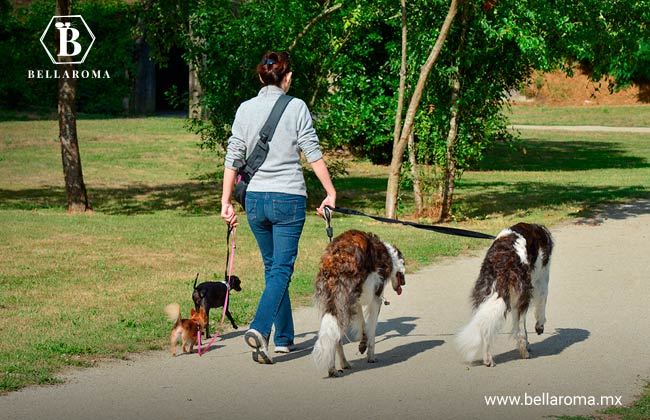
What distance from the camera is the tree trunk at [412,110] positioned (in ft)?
48.3

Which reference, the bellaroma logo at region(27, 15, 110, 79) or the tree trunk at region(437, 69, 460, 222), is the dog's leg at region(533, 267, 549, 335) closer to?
the tree trunk at region(437, 69, 460, 222)

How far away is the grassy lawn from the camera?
8.59m

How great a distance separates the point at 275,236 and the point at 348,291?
768mm

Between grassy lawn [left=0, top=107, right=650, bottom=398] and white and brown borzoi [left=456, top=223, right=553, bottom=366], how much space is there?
2.62 metres

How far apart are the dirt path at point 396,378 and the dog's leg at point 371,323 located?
101 mm

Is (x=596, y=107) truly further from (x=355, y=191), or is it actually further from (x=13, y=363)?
(x=13, y=363)

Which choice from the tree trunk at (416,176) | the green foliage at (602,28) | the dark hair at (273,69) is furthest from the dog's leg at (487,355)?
the tree trunk at (416,176)

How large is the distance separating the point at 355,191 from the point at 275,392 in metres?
14.9

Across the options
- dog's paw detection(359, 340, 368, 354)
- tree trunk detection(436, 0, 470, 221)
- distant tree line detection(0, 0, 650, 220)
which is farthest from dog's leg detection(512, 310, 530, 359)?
tree trunk detection(436, 0, 470, 221)

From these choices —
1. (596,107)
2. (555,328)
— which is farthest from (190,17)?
(596,107)

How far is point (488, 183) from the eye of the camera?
22875mm

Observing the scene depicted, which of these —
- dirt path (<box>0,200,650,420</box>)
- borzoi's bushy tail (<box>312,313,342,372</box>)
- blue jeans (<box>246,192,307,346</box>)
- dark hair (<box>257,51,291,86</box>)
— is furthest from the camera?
dark hair (<box>257,51,291,86</box>)

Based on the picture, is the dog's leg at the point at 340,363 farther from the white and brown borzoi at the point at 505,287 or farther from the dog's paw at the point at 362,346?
the white and brown borzoi at the point at 505,287

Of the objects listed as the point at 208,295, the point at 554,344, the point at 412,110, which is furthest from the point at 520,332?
the point at 412,110
